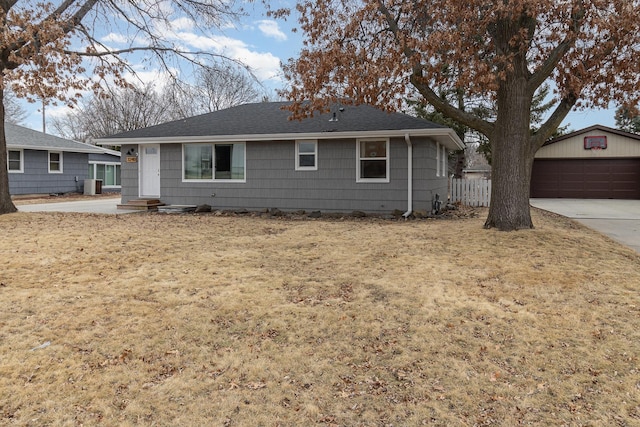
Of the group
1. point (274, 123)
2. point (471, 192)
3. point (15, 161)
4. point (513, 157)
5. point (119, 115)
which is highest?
point (119, 115)

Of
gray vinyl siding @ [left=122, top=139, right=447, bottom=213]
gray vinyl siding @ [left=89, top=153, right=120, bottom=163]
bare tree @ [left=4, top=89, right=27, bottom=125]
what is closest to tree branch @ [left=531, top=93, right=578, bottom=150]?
gray vinyl siding @ [left=122, top=139, right=447, bottom=213]

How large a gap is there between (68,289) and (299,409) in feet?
11.7

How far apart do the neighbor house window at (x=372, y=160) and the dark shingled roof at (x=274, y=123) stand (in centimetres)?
53

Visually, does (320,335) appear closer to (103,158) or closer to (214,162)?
(214,162)

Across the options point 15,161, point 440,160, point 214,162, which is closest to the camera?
point 214,162

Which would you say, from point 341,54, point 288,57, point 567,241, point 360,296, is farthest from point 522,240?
point 288,57

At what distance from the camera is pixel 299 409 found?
2791 mm

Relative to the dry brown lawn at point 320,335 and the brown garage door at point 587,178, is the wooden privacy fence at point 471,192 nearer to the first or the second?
the brown garage door at point 587,178

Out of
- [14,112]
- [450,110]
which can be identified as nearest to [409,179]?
[450,110]

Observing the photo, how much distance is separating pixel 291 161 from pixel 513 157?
6.97 meters

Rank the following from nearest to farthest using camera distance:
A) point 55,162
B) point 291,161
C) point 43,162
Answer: point 291,161 < point 43,162 < point 55,162

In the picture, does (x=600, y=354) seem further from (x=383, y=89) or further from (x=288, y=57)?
(x=288, y=57)

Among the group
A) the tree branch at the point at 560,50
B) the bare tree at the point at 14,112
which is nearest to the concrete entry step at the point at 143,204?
the tree branch at the point at 560,50

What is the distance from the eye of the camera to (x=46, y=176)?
71.8 ft
